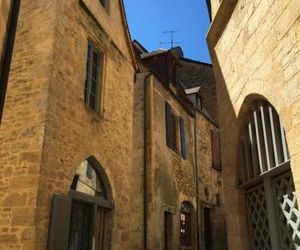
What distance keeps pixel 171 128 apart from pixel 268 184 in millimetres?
7912

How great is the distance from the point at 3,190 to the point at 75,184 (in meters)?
1.20

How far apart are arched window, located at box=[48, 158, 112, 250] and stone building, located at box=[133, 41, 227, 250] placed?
7.62ft

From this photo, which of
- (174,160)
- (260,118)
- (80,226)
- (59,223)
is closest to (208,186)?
(174,160)

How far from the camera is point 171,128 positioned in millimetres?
11594

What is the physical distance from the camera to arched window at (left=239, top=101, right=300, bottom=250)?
337 cm

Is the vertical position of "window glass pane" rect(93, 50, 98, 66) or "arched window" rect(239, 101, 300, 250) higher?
"window glass pane" rect(93, 50, 98, 66)

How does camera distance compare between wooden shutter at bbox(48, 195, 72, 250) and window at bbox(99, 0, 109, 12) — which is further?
window at bbox(99, 0, 109, 12)

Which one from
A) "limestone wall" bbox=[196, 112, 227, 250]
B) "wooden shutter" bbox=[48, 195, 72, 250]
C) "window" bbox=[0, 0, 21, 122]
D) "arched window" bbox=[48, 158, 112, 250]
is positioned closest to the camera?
"window" bbox=[0, 0, 21, 122]

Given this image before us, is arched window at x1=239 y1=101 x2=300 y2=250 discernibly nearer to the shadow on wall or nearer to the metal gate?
the metal gate

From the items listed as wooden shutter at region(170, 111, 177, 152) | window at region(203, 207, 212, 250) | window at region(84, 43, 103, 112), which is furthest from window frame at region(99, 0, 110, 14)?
window at region(203, 207, 212, 250)

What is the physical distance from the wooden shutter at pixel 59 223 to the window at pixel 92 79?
2.16 m

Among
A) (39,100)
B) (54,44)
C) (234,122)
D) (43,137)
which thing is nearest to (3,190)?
(43,137)

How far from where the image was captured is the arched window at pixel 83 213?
5.38 meters

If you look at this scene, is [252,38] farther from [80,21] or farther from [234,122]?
[80,21]
